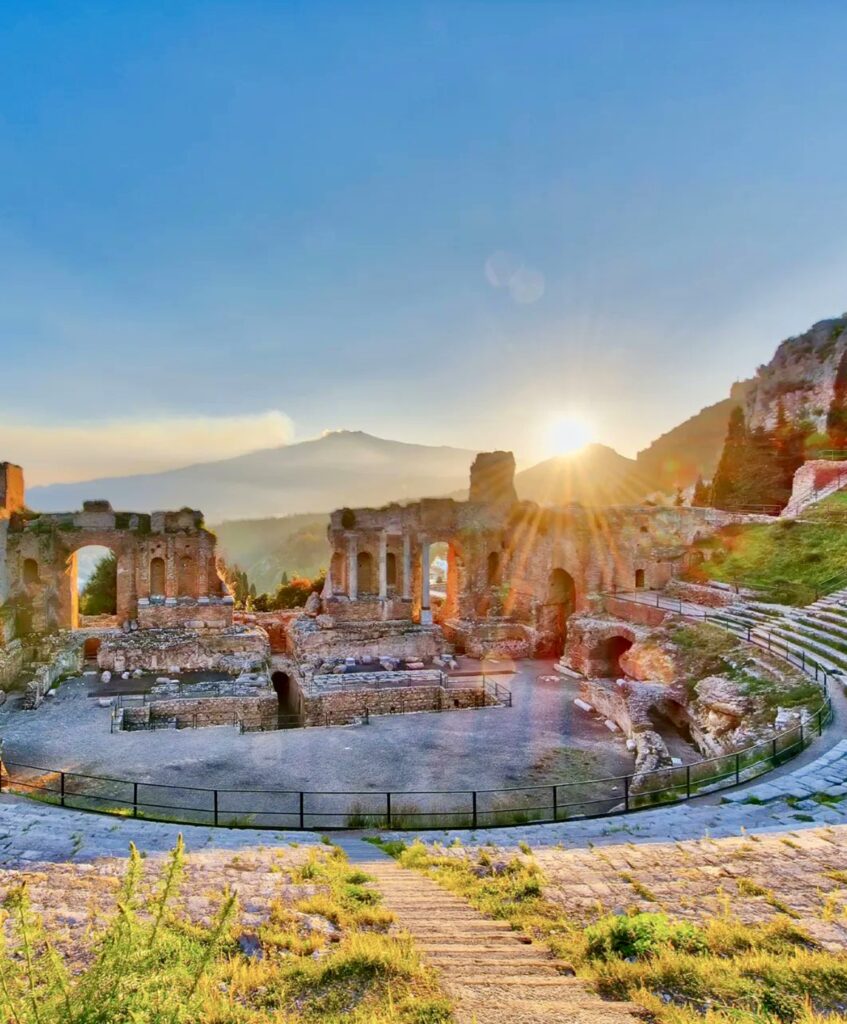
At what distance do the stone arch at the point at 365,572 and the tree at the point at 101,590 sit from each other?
16063 millimetres

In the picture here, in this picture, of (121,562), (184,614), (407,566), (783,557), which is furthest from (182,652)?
(783,557)

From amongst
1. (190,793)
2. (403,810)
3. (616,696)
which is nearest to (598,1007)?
(403,810)

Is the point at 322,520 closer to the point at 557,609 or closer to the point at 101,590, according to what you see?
the point at 101,590

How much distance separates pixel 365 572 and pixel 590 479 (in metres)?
40.2

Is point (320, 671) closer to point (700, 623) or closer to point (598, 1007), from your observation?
point (700, 623)

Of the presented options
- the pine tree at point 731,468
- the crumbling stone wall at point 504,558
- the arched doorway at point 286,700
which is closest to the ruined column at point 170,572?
the arched doorway at point 286,700

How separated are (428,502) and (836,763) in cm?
2394

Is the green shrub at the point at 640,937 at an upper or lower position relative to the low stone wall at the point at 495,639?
upper

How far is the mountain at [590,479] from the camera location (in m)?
57.6

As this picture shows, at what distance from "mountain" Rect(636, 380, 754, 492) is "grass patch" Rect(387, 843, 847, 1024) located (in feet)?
249

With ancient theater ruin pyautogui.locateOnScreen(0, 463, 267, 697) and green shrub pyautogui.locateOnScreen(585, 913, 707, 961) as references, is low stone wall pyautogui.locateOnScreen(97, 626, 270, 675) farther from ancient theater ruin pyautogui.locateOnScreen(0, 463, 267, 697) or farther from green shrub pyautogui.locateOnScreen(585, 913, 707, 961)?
green shrub pyautogui.locateOnScreen(585, 913, 707, 961)

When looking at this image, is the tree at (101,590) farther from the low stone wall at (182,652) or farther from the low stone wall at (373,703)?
the low stone wall at (373,703)

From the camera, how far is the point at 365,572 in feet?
112

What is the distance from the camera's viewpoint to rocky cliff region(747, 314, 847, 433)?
1570 inches
